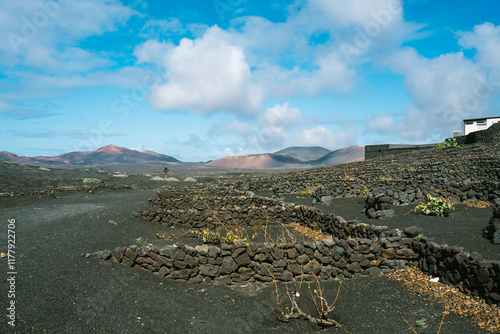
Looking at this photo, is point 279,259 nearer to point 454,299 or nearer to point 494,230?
point 454,299

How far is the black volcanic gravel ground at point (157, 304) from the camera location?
516cm

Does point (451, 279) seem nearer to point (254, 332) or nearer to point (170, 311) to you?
point (254, 332)

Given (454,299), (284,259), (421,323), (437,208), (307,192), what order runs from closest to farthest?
(421,323) < (454,299) < (284,259) < (437,208) < (307,192)

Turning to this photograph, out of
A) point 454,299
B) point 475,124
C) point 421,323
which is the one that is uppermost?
point 475,124

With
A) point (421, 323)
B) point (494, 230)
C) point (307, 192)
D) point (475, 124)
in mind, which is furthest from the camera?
point (475, 124)

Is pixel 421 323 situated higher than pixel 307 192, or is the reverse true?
pixel 307 192

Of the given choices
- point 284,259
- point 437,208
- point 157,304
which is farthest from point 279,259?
point 437,208

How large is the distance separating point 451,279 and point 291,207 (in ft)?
25.3

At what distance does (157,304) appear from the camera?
235 inches

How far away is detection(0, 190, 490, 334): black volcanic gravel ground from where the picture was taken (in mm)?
5164

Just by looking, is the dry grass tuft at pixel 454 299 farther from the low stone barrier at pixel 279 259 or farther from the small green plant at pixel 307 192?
the small green plant at pixel 307 192

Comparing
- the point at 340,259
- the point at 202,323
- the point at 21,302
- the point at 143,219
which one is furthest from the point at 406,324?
the point at 143,219

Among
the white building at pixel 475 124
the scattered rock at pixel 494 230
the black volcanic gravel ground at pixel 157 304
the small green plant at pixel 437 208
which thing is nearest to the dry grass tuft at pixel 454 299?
the black volcanic gravel ground at pixel 157 304

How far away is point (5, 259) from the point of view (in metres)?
6.99
